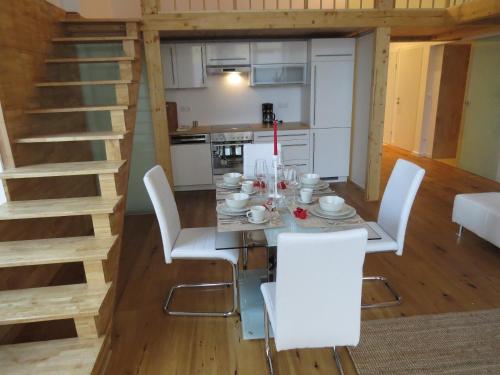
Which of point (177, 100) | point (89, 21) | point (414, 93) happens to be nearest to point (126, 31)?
point (89, 21)

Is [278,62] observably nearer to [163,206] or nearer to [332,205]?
[163,206]

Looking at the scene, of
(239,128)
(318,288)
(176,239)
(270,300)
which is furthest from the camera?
(239,128)

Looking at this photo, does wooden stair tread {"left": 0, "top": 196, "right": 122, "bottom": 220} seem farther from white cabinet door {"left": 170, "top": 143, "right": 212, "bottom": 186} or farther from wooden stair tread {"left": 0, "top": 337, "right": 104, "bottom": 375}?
white cabinet door {"left": 170, "top": 143, "right": 212, "bottom": 186}

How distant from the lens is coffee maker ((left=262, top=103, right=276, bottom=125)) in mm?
5449

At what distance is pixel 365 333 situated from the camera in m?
2.15

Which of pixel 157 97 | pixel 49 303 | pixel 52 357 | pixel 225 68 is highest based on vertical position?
pixel 225 68

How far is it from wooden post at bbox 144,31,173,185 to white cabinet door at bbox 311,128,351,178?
219cm

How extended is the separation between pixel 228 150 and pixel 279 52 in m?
1.56

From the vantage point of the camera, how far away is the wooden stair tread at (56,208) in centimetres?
221

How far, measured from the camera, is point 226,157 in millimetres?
5031

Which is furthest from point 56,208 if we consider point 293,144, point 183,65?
point 293,144

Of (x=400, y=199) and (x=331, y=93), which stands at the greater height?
(x=331, y=93)

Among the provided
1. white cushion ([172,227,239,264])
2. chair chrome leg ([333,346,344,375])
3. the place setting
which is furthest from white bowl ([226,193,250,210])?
chair chrome leg ([333,346,344,375])

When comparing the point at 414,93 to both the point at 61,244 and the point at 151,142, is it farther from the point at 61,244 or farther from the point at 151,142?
the point at 61,244
